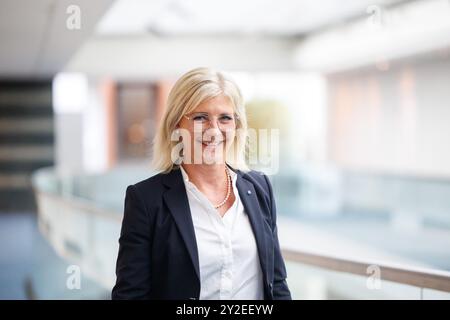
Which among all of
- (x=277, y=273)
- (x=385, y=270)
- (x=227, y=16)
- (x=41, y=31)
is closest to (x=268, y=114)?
(x=227, y=16)

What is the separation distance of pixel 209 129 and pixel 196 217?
0.24 meters

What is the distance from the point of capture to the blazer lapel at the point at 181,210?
5.90ft

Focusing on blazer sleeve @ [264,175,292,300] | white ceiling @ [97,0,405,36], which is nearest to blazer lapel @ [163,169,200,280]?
blazer sleeve @ [264,175,292,300]

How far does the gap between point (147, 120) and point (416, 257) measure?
45.7 feet

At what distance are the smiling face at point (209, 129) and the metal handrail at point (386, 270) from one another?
1.30 meters

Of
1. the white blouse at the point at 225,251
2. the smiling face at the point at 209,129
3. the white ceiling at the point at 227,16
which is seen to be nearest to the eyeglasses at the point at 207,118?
the smiling face at the point at 209,129

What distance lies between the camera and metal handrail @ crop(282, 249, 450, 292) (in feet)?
9.16

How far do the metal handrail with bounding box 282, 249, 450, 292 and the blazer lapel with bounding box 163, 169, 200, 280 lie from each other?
1349 mm

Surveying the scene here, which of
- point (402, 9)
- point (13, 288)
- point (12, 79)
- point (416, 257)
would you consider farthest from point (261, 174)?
point (12, 79)

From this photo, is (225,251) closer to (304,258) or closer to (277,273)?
(277,273)

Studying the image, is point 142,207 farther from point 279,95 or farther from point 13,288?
point 279,95

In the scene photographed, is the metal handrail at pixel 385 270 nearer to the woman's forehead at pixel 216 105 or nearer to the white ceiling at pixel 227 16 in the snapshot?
the woman's forehead at pixel 216 105

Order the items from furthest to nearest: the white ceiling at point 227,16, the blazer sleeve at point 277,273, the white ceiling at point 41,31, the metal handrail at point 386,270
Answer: the white ceiling at point 227,16 < the white ceiling at point 41,31 < the metal handrail at point 386,270 < the blazer sleeve at point 277,273

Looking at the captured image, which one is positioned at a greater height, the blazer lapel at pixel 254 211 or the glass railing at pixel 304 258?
the blazer lapel at pixel 254 211
